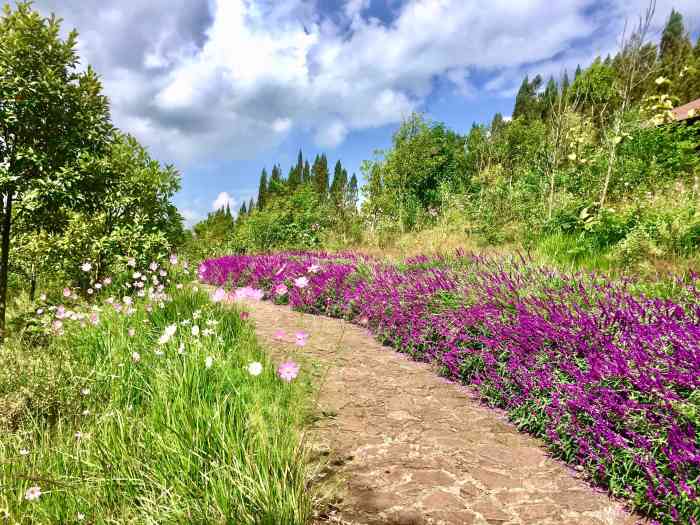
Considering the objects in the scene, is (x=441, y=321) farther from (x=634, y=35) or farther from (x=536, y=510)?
(x=634, y=35)

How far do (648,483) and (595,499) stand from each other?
291 mm

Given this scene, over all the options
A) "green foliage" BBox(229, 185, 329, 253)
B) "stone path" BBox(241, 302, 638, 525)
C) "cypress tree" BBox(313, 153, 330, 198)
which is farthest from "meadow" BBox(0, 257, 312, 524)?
"cypress tree" BBox(313, 153, 330, 198)

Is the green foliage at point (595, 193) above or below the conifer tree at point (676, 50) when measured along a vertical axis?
below

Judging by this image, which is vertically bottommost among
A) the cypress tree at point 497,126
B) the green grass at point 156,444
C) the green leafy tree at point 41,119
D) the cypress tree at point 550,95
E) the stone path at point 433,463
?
the stone path at point 433,463

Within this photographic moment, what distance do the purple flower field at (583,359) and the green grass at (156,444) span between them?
0.80m

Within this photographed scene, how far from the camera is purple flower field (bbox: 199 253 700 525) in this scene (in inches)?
79.0

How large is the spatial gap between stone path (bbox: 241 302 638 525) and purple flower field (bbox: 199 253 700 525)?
0.18 m

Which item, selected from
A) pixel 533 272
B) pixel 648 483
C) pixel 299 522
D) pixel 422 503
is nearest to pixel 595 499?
pixel 648 483

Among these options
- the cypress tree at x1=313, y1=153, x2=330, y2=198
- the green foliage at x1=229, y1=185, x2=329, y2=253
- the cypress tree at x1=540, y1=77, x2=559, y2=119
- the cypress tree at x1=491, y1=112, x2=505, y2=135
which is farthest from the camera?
the cypress tree at x1=313, y1=153, x2=330, y2=198

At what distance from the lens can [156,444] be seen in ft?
6.79

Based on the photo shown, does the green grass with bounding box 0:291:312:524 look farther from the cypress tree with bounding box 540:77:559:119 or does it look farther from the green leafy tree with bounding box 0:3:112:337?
the cypress tree with bounding box 540:77:559:119

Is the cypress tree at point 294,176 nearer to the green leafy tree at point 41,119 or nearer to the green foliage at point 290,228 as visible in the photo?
the green foliage at point 290,228

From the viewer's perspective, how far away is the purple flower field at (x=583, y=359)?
201cm

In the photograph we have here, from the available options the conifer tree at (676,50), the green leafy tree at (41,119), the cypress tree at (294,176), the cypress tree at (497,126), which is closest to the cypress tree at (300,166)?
the cypress tree at (294,176)
